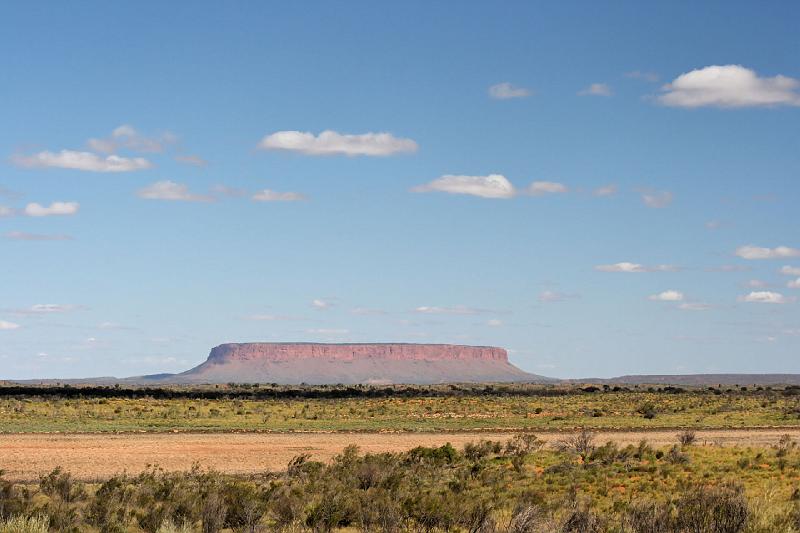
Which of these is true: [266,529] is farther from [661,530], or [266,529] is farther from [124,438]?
[124,438]

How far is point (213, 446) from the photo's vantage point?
43.8 meters

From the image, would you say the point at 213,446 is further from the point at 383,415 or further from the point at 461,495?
the point at 383,415

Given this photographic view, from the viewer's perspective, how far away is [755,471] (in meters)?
32.7

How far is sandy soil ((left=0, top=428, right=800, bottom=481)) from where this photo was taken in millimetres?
36688

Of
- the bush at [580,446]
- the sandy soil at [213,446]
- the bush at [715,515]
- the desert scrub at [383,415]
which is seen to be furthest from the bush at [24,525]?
the desert scrub at [383,415]

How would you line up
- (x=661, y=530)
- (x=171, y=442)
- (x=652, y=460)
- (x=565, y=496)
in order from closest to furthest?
(x=661, y=530) → (x=565, y=496) → (x=652, y=460) → (x=171, y=442)

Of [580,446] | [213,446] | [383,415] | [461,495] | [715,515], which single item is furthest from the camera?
[383,415]

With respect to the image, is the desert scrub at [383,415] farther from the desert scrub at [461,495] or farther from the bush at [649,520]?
the bush at [649,520]

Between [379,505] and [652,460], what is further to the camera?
[652,460]

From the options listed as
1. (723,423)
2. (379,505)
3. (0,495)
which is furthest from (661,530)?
(723,423)

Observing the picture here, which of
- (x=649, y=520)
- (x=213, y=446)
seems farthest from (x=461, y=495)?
(x=213, y=446)

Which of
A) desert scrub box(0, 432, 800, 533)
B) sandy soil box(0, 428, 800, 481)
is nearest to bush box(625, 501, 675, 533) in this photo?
desert scrub box(0, 432, 800, 533)

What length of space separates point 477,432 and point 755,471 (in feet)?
67.5

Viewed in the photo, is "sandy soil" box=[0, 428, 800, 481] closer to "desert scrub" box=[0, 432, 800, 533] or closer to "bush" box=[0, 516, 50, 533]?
"desert scrub" box=[0, 432, 800, 533]
